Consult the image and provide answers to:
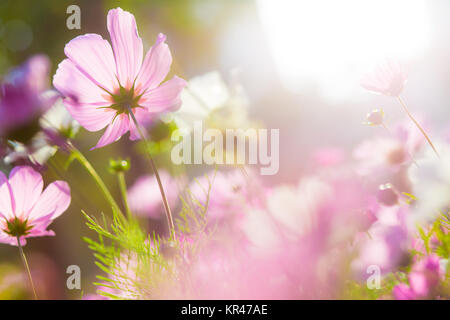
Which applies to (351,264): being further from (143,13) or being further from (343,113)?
(143,13)

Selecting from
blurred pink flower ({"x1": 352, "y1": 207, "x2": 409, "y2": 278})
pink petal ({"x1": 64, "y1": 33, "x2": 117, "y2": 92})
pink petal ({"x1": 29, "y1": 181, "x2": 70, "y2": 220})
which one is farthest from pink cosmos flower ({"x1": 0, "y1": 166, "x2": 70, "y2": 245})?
blurred pink flower ({"x1": 352, "y1": 207, "x2": 409, "y2": 278})

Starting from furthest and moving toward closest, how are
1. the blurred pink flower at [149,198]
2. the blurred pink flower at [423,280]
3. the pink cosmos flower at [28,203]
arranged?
1. the blurred pink flower at [149,198]
2. the pink cosmos flower at [28,203]
3. the blurred pink flower at [423,280]

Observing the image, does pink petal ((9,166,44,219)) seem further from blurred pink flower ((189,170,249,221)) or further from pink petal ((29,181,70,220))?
blurred pink flower ((189,170,249,221))

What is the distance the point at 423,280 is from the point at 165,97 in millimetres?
229

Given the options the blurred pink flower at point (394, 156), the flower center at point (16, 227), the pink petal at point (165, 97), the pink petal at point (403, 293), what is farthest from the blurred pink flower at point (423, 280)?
the flower center at point (16, 227)

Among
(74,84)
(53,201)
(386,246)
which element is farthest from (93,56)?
(386,246)

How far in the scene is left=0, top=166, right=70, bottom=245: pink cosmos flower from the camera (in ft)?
1.13

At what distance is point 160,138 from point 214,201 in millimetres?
132

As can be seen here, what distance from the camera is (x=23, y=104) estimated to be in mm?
262

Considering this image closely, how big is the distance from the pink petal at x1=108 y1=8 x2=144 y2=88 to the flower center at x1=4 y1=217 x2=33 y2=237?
0.17m

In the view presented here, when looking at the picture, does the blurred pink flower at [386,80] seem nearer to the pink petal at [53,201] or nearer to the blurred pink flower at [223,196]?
the blurred pink flower at [223,196]

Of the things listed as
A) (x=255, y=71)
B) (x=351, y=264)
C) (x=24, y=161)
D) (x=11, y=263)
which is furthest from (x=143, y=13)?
(x=351, y=264)

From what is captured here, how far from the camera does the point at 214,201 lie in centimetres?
37

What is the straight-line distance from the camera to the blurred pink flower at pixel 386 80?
12.6 inches
